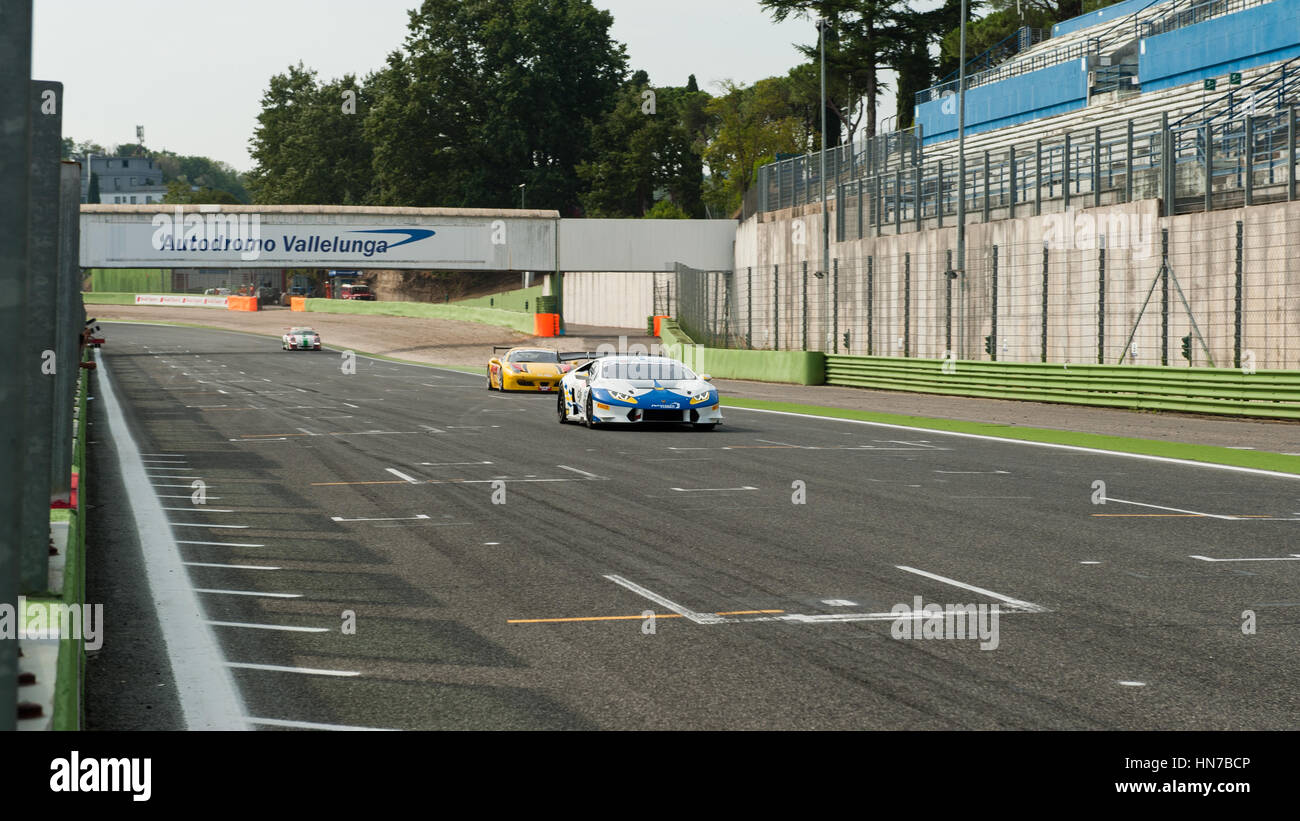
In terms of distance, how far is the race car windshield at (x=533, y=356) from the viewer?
125 feet

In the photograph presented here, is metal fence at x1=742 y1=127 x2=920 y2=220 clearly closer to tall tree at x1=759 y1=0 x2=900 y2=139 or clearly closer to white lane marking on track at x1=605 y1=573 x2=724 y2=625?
tall tree at x1=759 y1=0 x2=900 y2=139

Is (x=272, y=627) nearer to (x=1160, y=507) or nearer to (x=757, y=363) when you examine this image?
(x=1160, y=507)

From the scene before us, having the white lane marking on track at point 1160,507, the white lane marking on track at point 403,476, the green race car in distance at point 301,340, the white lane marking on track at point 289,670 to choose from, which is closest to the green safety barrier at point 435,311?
the green race car in distance at point 301,340

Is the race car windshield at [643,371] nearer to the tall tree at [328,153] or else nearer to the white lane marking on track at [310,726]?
the white lane marking on track at [310,726]

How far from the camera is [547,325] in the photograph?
71.3m

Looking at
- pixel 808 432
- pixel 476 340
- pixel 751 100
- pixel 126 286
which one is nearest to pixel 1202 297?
pixel 808 432

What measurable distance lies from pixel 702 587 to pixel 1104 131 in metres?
27.0

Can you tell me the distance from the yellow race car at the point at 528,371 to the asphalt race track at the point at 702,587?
58.7 feet

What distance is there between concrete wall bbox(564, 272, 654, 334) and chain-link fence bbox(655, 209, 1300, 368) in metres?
30.3

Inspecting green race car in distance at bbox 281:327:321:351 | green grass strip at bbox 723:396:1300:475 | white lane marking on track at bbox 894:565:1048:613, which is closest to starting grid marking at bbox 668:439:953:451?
green grass strip at bbox 723:396:1300:475

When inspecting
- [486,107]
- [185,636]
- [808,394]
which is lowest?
[185,636]

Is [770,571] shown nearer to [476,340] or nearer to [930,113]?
[930,113]

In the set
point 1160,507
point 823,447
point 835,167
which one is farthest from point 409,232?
point 1160,507

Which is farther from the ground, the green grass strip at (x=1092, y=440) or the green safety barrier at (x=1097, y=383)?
the green safety barrier at (x=1097, y=383)
